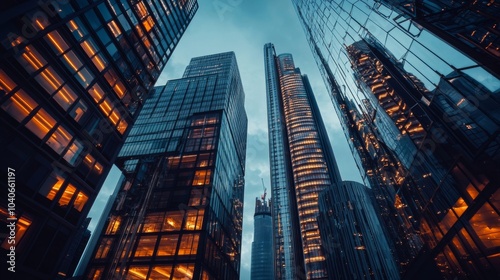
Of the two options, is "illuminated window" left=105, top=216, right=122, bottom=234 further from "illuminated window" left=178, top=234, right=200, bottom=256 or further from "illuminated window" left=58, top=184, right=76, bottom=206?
"illuminated window" left=58, top=184, right=76, bottom=206

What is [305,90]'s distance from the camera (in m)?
169

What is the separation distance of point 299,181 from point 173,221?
3374 inches

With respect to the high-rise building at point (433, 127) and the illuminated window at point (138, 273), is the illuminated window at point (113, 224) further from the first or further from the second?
the high-rise building at point (433, 127)

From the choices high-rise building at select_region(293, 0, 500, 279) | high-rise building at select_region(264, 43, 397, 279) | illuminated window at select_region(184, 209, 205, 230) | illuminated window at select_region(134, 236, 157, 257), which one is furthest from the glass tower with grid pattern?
high-rise building at select_region(264, 43, 397, 279)

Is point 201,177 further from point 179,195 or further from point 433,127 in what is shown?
point 433,127

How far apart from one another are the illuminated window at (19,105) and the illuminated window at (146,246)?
87.4ft

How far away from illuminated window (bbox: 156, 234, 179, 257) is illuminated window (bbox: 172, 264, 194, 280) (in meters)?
2.49

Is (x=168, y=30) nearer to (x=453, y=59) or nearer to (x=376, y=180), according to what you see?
(x=453, y=59)

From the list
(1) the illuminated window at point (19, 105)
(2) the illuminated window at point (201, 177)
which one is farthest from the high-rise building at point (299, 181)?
(1) the illuminated window at point (19, 105)

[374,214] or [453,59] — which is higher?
[374,214]

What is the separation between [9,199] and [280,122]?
150 meters

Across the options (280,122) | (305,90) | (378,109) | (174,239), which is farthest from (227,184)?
(305,90)

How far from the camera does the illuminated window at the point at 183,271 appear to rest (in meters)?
32.9

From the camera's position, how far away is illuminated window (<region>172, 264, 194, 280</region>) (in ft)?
108
